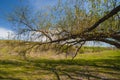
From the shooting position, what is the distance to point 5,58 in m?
44.7

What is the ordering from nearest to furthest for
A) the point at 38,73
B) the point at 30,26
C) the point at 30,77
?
the point at 30,26 < the point at 30,77 < the point at 38,73

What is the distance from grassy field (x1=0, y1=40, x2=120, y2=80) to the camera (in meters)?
32.8

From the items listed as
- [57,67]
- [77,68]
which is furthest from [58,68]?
[77,68]

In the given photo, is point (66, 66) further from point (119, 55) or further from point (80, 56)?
point (119, 55)

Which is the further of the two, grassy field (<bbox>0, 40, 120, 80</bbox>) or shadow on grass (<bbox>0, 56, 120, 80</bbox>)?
shadow on grass (<bbox>0, 56, 120, 80</bbox>)

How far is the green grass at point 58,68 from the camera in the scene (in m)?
32.8

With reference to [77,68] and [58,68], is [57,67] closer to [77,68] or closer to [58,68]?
[58,68]

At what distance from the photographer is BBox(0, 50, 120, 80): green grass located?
108ft

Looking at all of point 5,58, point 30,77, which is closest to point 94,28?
point 30,77

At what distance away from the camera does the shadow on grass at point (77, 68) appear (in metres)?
34.2

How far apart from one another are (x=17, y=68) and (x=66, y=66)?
276 inches

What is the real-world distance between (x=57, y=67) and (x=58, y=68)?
→ 0.73 m

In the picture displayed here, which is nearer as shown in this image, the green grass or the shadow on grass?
the green grass

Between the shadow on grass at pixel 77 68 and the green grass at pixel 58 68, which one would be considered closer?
the green grass at pixel 58 68
